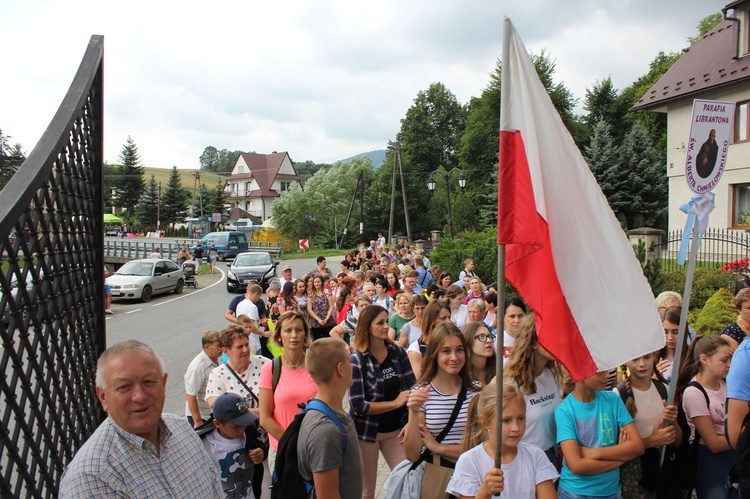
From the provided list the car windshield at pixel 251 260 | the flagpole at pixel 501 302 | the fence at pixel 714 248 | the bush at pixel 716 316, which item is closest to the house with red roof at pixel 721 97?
the fence at pixel 714 248

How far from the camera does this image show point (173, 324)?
669 inches

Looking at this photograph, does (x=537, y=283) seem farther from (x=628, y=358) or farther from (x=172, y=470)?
(x=172, y=470)

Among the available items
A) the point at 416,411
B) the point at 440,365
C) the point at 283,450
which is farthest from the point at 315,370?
the point at 440,365

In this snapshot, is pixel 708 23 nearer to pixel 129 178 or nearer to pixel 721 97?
pixel 721 97

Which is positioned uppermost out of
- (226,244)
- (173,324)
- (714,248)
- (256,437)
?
(714,248)

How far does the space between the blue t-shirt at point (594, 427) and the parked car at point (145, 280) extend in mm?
21048

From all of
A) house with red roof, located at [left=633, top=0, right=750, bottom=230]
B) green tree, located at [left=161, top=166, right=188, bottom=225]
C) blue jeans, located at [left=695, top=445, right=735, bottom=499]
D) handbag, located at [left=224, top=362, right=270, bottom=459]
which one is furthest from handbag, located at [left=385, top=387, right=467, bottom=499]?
green tree, located at [left=161, top=166, right=188, bottom=225]

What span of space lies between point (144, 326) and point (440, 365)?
14.4m

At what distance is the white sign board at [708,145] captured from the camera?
409cm

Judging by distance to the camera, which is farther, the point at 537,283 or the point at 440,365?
the point at 440,365

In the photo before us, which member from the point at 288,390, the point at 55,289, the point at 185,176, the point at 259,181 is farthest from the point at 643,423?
the point at 185,176

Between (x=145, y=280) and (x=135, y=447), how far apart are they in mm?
22331

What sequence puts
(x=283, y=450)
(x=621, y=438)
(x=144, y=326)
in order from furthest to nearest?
1. (x=144, y=326)
2. (x=621, y=438)
3. (x=283, y=450)

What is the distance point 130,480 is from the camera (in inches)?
88.2
